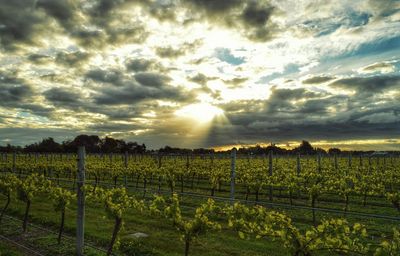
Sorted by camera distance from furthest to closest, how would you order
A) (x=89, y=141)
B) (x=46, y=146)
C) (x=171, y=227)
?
(x=89, y=141), (x=46, y=146), (x=171, y=227)

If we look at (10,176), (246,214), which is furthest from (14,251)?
(246,214)

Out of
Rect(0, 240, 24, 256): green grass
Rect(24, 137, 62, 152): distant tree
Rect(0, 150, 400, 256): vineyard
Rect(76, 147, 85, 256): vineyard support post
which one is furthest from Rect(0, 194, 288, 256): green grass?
Rect(24, 137, 62, 152): distant tree

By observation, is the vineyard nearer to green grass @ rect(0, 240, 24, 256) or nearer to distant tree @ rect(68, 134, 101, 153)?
green grass @ rect(0, 240, 24, 256)

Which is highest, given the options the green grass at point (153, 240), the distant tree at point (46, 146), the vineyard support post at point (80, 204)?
the distant tree at point (46, 146)

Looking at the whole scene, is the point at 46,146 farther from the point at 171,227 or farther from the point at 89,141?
the point at 171,227

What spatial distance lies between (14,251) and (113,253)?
3.14 m

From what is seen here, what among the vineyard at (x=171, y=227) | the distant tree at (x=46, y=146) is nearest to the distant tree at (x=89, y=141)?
the distant tree at (x=46, y=146)

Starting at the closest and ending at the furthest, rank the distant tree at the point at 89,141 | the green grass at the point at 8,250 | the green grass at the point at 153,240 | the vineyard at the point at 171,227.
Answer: the vineyard at the point at 171,227 → the green grass at the point at 8,250 → the green grass at the point at 153,240 → the distant tree at the point at 89,141

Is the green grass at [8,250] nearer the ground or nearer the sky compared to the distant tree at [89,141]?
nearer the ground

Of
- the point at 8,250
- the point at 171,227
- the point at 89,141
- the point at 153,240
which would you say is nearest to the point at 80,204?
the point at 8,250

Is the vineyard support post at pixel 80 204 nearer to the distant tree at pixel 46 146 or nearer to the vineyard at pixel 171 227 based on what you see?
the vineyard at pixel 171 227

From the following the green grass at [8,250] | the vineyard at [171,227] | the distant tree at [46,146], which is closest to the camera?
the vineyard at [171,227]

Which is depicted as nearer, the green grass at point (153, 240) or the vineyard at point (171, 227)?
the vineyard at point (171, 227)

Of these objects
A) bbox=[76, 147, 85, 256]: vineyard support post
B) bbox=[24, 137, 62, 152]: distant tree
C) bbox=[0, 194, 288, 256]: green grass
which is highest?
bbox=[24, 137, 62, 152]: distant tree
